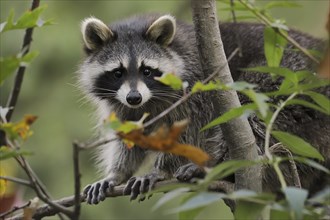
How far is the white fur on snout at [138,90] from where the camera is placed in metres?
4.95

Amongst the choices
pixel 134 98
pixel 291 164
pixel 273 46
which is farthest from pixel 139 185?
pixel 273 46

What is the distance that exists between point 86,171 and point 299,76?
7.16 meters

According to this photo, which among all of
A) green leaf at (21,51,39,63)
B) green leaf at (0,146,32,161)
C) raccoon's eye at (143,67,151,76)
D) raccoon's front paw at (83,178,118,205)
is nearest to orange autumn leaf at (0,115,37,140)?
green leaf at (0,146,32,161)

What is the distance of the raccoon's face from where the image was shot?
526cm

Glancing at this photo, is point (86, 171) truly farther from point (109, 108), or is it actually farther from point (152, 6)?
point (109, 108)

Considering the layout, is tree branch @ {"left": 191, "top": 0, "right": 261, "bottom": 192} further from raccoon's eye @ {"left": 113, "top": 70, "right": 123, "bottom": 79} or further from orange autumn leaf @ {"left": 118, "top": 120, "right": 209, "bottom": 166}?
raccoon's eye @ {"left": 113, "top": 70, "right": 123, "bottom": 79}

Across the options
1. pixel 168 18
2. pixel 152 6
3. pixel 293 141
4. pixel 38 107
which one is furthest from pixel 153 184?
pixel 38 107

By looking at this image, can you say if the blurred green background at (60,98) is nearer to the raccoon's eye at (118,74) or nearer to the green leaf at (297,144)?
the raccoon's eye at (118,74)

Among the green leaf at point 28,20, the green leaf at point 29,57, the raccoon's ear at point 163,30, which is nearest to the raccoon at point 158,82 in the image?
the raccoon's ear at point 163,30

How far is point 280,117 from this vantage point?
16.3ft

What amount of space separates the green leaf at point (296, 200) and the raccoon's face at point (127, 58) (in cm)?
333

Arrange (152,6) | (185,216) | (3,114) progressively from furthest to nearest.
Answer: (152,6)
(3,114)
(185,216)

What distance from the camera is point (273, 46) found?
2674 mm

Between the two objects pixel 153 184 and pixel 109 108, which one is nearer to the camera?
pixel 153 184
